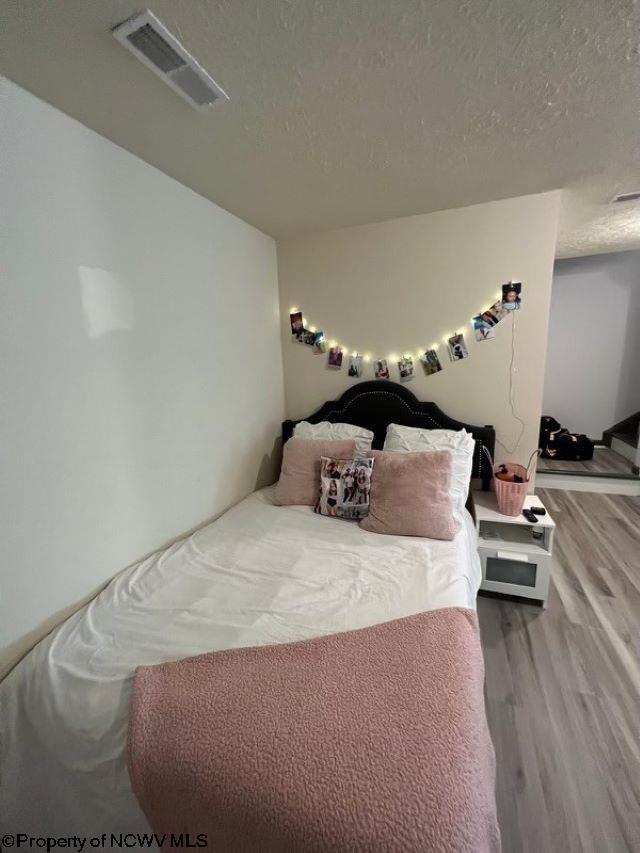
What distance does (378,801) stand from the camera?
2.31 ft

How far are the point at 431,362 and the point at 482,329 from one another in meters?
0.37

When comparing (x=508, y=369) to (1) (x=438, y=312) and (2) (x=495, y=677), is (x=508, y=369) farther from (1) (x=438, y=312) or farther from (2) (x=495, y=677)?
(2) (x=495, y=677)

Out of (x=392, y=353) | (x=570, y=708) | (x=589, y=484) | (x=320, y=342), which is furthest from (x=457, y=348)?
(x=589, y=484)

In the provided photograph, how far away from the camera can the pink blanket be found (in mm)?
692

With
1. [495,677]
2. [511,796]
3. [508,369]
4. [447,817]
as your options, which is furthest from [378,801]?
[508,369]

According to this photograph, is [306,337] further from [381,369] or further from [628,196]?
[628,196]

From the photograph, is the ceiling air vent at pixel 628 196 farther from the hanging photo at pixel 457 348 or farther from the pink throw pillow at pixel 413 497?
the pink throw pillow at pixel 413 497

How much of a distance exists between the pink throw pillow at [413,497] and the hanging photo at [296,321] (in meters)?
1.29

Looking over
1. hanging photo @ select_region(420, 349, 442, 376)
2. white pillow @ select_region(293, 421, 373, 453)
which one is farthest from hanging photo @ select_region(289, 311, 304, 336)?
hanging photo @ select_region(420, 349, 442, 376)

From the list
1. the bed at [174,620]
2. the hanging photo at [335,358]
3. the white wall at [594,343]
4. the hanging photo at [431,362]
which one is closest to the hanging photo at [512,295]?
the hanging photo at [431,362]

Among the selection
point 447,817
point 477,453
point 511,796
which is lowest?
point 511,796

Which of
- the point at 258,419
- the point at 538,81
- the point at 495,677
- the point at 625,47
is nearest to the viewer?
the point at 625,47

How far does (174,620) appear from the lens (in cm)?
123

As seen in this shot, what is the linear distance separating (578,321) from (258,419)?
3.90 metres
